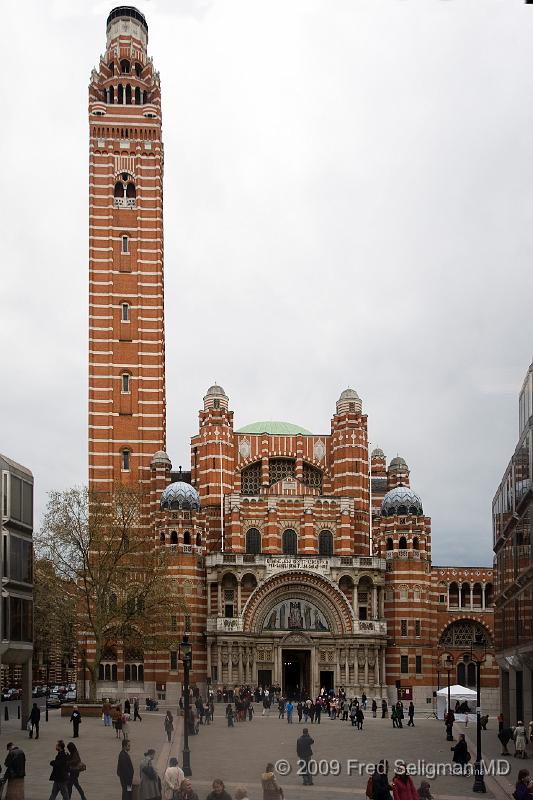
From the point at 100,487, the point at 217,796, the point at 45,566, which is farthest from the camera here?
the point at 100,487

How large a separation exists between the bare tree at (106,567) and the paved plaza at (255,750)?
674 cm

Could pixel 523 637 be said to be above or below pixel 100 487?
below

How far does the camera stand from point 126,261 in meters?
99.3

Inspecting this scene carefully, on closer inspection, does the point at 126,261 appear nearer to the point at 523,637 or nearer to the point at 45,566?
the point at 45,566

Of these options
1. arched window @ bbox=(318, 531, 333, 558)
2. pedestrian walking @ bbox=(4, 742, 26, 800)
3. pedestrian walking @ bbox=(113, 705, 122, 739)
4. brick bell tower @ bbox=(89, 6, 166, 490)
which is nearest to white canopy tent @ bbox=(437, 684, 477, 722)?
pedestrian walking @ bbox=(113, 705, 122, 739)

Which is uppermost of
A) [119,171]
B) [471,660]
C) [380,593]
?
[119,171]

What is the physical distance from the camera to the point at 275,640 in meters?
90.8

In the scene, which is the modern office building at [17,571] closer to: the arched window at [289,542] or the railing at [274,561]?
the railing at [274,561]

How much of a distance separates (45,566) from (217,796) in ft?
164

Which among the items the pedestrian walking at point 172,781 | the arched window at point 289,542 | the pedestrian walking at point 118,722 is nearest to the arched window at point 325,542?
the arched window at point 289,542

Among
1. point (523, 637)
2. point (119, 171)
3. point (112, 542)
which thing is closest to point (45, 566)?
point (112, 542)

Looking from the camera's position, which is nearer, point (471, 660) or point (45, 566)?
point (45, 566)

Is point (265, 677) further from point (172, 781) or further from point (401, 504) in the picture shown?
point (172, 781)

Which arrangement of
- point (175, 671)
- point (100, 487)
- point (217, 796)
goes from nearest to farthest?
point (217, 796) → point (175, 671) → point (100, 487)
